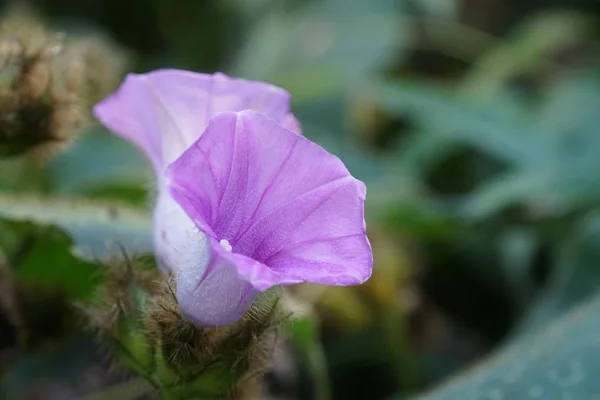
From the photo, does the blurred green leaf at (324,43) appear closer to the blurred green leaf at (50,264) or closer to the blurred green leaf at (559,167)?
the blurred green leaf at (559,167)

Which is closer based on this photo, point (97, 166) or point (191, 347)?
point (191, 347)

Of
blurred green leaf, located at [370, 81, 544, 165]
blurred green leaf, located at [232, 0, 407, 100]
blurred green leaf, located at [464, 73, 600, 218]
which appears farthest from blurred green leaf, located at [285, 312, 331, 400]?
blurred green leaf, located at [232, 0, 407, 100]

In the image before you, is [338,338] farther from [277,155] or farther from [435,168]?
[277,155]

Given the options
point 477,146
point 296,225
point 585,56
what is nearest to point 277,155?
point 296,225

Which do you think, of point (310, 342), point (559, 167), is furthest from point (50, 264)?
point (559, 167)

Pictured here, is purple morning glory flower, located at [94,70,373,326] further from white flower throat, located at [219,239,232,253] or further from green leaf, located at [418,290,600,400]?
green leaf, located at [418,290,600,400]

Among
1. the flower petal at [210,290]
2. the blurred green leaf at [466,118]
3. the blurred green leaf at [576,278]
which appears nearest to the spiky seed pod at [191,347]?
the flower petal at [210,290]

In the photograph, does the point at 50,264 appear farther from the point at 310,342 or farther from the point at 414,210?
the point at 414,210
